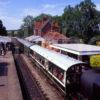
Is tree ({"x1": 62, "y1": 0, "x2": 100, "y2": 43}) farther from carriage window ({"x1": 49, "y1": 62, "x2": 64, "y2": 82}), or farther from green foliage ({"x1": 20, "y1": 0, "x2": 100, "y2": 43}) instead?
carriage window ({"x1": 49, "y1": 62, "x2": 64, "y2": 82})

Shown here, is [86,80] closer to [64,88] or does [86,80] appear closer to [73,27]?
[64,88]

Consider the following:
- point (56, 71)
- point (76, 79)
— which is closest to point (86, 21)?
point (56, 71)

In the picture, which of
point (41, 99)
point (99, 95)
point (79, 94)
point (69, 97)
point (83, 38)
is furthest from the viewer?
point (83, 38)

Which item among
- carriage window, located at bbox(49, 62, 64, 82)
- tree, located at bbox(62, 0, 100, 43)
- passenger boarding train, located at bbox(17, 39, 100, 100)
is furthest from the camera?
tree, located at bbox(62, 0, 100, 43)

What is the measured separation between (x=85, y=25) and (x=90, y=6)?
14.9ft

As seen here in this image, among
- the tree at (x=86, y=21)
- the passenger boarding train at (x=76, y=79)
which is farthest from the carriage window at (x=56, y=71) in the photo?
the tree at (x=86, y=21)

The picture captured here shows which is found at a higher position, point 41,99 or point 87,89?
point 87,89

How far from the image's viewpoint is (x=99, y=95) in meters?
12.5

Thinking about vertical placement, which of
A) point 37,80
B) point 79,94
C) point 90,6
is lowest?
point 37,80

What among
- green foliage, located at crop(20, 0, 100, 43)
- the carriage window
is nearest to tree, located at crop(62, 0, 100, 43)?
green foliage, located at crop(20, 0, 100, 43)

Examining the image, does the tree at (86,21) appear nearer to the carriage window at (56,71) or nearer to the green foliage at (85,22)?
the green foliage at (85,22)

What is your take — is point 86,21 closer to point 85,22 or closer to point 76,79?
point 85,22

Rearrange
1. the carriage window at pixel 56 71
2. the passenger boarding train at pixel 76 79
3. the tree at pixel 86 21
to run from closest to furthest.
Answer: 1. the passenger boarding train at pixel 76 79
2. the carriage window at pixel 56 71
3. the tree at pixel 86 21

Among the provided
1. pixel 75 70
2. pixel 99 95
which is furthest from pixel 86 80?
pixel 75 70
